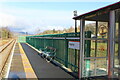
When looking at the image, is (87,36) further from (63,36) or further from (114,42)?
(63,36)

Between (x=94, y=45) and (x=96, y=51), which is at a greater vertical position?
(x=94, y=45)

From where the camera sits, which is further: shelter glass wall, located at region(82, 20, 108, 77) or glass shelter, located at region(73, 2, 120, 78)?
shelter glass wall, located at region(82, 20, 108, 77)

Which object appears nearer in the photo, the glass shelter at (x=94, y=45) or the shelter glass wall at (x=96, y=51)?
the glass shelter at (x=94, y=45)

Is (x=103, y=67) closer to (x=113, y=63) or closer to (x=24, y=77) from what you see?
(x=113, y=63)

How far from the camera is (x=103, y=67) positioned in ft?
19.9

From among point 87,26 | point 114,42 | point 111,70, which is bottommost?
point 111,70

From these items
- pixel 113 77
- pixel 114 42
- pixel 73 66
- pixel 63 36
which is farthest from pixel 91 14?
pixel 63 36

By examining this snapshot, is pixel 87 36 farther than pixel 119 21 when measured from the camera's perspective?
Yes

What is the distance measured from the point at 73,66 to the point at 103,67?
1446 mm

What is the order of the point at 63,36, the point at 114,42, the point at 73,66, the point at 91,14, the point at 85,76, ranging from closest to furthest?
the point at 114,42
the point at 91,14
the point at 85,76
the point at 73,66
the point at 63,36

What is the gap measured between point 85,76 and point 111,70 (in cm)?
190

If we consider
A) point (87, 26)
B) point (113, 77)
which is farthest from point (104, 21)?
point (113, 77)

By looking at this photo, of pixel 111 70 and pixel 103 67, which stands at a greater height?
pixel 111 70

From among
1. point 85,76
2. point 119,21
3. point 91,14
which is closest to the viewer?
point 119,21
